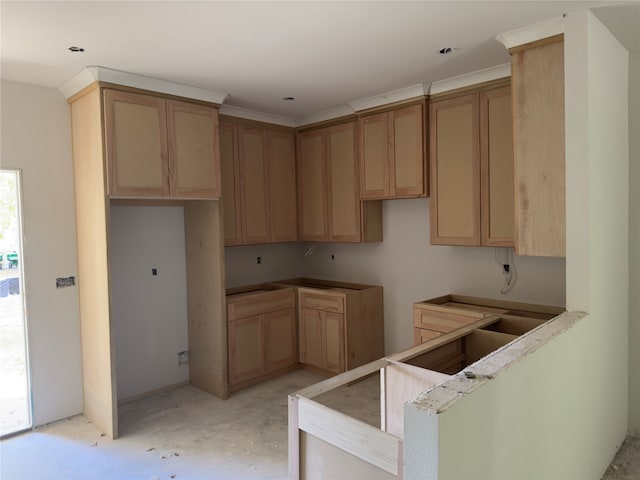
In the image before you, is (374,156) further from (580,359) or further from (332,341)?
(580,359)

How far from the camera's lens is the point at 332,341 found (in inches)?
167

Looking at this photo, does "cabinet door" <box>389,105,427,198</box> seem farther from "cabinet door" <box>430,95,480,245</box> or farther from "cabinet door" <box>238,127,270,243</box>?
"cabinet door" <box>238,127,270,243</box>

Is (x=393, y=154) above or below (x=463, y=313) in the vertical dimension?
above

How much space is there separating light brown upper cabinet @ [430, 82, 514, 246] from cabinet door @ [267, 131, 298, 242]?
164 cm

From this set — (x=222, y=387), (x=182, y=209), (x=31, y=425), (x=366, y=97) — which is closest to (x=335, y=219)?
(x=366, y=97)

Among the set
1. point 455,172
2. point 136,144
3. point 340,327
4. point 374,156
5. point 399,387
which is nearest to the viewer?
point 399,387

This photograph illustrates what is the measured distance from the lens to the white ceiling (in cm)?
223

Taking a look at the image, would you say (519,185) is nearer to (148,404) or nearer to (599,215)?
(599,215)

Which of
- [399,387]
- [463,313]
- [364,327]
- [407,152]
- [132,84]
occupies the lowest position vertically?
[364,327]

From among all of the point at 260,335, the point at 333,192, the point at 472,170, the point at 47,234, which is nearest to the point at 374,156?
the point at 333,192

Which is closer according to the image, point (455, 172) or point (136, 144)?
point (136, 144)

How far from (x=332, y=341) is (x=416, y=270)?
107cm

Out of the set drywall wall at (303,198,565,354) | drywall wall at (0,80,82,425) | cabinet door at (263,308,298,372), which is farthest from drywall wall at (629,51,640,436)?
drywall wall at (0,80,82,425)

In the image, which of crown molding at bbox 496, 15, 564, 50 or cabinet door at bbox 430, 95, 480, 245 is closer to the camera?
crown molding at bbox 496, 15, 564, 50
